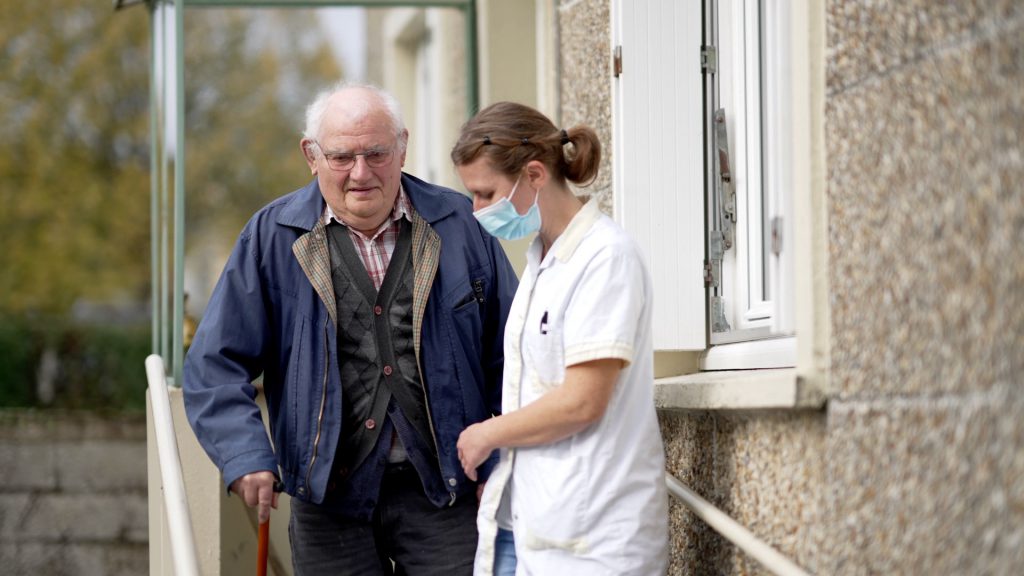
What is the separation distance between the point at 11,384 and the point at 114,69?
4.71 m

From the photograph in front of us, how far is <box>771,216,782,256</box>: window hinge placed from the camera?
2.90 metres

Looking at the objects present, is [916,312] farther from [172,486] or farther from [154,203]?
[154,203]

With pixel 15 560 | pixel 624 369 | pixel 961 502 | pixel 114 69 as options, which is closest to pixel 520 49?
pixel 624 369

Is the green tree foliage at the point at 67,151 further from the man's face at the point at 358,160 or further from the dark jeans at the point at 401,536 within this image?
the dark jeans at the point at 401,536

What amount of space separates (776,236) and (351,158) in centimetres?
98

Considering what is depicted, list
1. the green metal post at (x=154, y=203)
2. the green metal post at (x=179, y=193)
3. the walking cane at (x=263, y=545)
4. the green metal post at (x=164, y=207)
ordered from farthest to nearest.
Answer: the green metal post at (x=154, y=203) → the green metal post at (x=164, y=207) → the green metal post at (x=179, y=193) → the walking cane at (x=263, y=545)

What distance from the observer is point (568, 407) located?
266 centimetres

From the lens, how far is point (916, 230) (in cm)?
221

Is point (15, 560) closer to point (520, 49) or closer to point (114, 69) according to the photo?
point (520, 49)

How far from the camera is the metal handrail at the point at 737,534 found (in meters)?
2.52

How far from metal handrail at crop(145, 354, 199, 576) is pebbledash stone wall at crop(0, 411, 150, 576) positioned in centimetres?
633

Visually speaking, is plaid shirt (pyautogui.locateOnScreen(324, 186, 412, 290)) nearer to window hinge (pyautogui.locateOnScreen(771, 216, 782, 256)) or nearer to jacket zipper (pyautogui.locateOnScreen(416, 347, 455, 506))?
jacket zipper (pyautogui.locateOnScreen(416, 347, 455, 506))

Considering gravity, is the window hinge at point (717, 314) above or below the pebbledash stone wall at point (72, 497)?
above

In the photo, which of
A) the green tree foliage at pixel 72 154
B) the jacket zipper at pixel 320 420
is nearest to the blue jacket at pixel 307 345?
the jacket zipper at pixel 320 420
